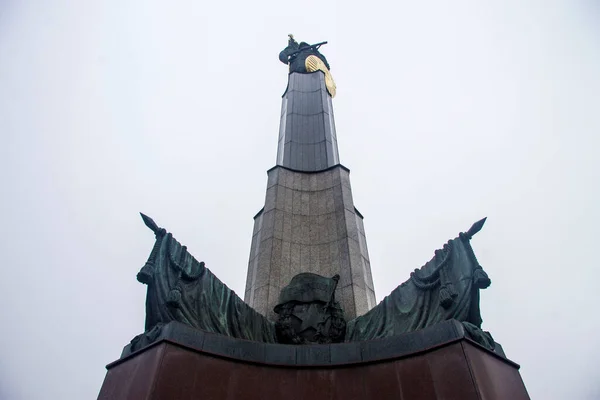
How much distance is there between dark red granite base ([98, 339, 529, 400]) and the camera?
621 cm

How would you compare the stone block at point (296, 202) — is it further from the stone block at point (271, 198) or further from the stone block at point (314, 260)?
the stone block at point (314, 260)

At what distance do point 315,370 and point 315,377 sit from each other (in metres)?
0.12

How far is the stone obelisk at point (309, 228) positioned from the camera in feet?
34.6

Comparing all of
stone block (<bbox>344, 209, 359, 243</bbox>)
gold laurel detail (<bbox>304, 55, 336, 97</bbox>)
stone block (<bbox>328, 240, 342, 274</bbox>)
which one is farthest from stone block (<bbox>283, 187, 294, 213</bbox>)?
gold laurel detail (<bbox>304, 55, 336, 97</bbox>)

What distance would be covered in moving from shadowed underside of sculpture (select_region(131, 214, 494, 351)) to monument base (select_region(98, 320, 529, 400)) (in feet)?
1.35

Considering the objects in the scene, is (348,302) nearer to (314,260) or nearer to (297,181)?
(314,260)

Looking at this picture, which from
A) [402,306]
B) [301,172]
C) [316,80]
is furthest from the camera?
[316,80]

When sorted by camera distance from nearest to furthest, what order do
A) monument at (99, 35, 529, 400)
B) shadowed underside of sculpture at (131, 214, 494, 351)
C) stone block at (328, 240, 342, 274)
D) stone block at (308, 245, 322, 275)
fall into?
monument at (99, 35, 529, 400), shadowed underside of sculpture at (131, 214, 494, 351), stone block at (328, 240, 342, 274), stone block at (308, 245, 322, 275)

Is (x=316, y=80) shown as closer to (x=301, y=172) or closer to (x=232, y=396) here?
(x=301, y=172)

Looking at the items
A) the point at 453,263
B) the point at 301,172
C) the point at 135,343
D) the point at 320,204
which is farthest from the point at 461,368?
the point at 301,172

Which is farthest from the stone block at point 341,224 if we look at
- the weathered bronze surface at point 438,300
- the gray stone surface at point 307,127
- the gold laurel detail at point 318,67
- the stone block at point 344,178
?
the gold laurel detail at point 318,67

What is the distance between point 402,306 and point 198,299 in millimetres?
3594

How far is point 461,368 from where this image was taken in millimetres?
6312

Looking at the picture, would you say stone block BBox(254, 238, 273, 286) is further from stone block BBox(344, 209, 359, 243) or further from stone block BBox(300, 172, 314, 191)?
stone block BBox(300, 172, 314, 191)
